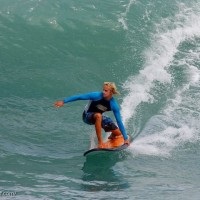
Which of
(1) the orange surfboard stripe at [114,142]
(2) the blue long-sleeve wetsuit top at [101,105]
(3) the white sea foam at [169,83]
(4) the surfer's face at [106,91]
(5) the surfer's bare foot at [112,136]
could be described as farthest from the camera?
(3) the white sea foam at [169,83]

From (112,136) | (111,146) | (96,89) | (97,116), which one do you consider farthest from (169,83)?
(97,116)

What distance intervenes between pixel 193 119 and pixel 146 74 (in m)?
2.78

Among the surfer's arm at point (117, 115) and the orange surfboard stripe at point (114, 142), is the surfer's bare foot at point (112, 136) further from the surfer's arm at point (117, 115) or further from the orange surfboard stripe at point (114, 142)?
the surfer's arm at point (117, 115)

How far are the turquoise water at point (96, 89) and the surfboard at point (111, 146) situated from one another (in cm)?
19

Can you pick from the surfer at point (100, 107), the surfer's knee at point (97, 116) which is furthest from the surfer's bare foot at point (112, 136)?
the surfer's knee at point (97, 116)

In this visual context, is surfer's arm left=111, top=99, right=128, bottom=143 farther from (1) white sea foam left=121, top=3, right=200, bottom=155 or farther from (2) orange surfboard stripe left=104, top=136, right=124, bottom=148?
(1) white sea foam left=121, top=3, right=200, bottom=155

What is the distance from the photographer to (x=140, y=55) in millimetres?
15406

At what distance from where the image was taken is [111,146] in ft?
33.3

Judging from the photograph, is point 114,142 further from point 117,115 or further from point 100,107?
point 100,107

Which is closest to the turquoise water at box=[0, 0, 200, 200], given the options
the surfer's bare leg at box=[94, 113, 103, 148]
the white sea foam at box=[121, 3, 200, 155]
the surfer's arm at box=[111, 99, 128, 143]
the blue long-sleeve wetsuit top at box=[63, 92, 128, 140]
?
the white sea foam at box=[121, 3, 200, 155]

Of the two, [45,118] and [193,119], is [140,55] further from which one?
[45,118]

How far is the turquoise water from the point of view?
8.89 metres

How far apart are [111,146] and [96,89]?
362 centimetres

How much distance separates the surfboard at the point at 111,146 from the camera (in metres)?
9.60
